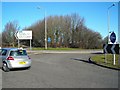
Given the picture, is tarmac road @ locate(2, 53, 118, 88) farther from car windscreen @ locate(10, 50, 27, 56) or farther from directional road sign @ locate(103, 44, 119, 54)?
directional road sign @ locate(103, 44, 119, 54)

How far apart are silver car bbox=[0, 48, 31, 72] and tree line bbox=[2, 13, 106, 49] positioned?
166 feet

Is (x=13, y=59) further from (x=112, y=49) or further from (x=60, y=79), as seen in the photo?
(x=112, y=49)

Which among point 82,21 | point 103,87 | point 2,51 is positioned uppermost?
point 82,21

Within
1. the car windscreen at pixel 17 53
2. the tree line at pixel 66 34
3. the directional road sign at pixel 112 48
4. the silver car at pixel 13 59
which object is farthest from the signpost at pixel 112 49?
the tree line at pixel 66 34

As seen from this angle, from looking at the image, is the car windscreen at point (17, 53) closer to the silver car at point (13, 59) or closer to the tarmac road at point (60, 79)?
the silver car at point (13, 59)

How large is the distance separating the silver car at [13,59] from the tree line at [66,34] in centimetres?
5052

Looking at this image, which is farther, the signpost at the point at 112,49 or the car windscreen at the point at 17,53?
the signpost at the point at 112,49

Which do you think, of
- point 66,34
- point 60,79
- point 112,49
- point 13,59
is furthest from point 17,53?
point 66,34

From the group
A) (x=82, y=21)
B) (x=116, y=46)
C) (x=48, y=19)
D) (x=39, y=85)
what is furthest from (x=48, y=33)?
(x=39, y=85)

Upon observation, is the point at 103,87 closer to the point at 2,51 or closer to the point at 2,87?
the point at 2,87

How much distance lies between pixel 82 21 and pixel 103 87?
6298cm

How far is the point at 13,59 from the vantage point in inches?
519

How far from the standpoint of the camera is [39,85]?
8.59 meters

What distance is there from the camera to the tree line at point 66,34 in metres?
66.1
